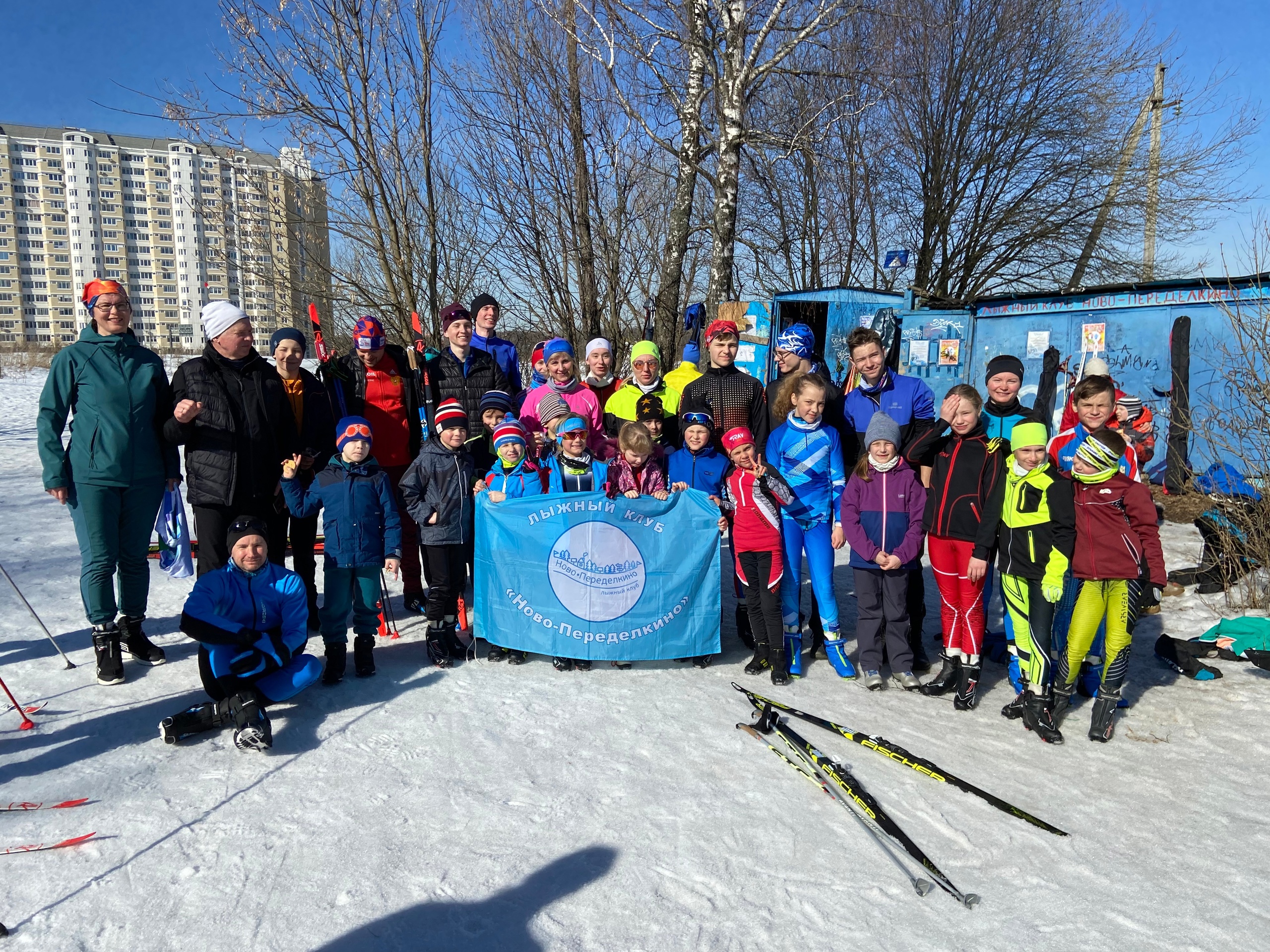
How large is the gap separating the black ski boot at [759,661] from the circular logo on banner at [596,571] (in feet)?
2.69

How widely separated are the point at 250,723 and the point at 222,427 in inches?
65.3

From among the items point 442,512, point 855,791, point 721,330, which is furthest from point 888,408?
point 442,512

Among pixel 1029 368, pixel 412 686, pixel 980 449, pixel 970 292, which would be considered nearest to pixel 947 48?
pixel 970 292

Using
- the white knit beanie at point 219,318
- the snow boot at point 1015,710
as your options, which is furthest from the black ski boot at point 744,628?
the white knit beanie at point 219,318

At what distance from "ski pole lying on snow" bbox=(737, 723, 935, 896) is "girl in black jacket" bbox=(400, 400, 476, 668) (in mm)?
1960

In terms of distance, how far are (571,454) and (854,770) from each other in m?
2.48

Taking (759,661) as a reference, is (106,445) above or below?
above

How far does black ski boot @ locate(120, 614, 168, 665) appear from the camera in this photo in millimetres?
4547

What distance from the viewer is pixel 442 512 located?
480 cm

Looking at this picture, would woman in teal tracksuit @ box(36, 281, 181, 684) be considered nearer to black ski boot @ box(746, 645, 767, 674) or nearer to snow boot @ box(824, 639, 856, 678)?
black ski boot @ box(746, 645, 767, 674)

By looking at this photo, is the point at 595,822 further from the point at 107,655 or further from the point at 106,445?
the point at 106,445

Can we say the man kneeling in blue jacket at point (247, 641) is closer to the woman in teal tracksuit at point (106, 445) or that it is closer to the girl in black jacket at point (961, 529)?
the woman in teal tracksuit at point (106, 445)

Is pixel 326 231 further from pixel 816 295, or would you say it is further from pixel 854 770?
pixel 854 770

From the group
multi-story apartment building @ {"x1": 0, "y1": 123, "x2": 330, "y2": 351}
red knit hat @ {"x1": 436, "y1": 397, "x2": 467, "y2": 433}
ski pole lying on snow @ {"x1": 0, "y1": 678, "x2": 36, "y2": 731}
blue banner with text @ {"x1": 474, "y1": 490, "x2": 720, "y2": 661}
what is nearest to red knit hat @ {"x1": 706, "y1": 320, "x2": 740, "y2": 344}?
blue banner with text @ {"x1": 474, "y1": 490, "x2": 720, "y2": 661}
